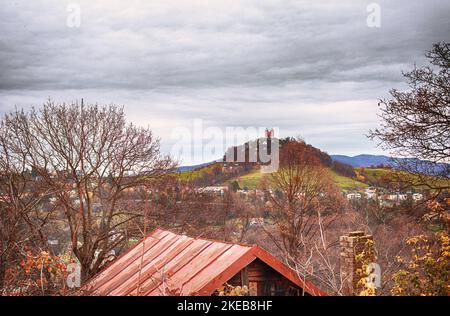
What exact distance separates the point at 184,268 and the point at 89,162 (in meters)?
12.8

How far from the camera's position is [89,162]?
21078 mm

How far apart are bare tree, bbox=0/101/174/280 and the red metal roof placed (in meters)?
7.63

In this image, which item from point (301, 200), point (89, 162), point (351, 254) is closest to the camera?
point (351, 254)

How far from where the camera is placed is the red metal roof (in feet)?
27.4

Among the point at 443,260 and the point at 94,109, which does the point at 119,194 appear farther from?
the point at 443,260


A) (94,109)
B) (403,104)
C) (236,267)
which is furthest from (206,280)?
(94,109)

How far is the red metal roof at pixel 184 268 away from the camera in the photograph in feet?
27.4

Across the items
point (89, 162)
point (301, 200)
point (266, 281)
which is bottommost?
point (301, 200)

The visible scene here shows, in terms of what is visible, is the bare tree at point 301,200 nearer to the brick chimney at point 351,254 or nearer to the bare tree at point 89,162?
the bare tree at point 89,162

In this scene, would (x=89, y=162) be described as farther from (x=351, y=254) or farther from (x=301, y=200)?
(x=301, y=200)

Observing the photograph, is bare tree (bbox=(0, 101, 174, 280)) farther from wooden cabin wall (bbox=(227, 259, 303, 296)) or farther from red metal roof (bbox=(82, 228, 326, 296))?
wooden cabin wall (bbox=(227, 259, 303, 296))

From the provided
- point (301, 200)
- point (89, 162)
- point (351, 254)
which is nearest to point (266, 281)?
point (351, 254)

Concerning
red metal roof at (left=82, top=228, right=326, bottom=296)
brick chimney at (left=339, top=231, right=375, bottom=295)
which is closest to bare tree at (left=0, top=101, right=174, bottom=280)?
red metal roof at (left=82, top=228, right=326, bottom=296)

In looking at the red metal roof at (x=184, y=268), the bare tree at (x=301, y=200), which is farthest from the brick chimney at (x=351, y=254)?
the bare tree at (x=301, y=200)
